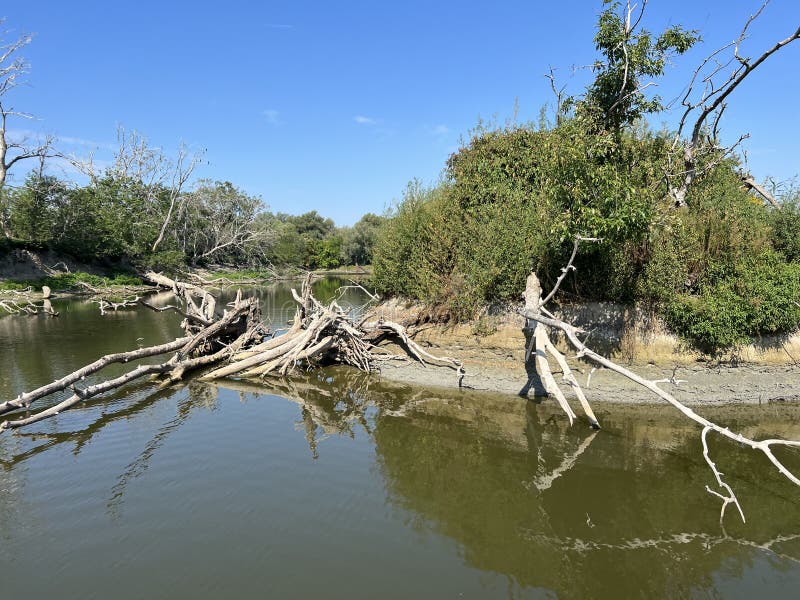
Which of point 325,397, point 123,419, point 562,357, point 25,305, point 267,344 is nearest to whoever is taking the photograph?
point 562,357

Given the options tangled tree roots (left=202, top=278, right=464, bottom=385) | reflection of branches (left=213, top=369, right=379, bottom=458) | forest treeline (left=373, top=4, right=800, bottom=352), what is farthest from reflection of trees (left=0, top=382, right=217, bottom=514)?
forest treeline (left=373, top=4, right=800, bottom=352)

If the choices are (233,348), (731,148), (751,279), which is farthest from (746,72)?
(233,348)

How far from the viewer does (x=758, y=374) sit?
1204 centimetres

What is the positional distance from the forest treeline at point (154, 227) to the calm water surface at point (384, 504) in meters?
16.0

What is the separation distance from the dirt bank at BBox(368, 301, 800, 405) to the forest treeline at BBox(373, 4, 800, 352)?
485 mm

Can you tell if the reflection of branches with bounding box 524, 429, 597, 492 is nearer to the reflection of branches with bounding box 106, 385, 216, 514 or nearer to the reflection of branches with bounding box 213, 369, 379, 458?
the reflection of branches with bounding box 213, 369, 379, 458

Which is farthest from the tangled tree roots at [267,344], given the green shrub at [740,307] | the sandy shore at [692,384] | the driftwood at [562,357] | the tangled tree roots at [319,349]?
the green shrub at [740,307]

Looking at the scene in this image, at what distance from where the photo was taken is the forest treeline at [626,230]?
12.0 metres

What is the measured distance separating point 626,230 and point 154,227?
173ft

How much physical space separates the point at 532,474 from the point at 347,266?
73779 mm

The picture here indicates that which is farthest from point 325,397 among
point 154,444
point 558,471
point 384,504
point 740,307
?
point 740,307

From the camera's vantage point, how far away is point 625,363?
512 inches

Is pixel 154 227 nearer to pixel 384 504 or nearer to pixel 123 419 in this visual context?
pixel 123 419

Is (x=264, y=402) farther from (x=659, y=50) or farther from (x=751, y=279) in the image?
(x=659, y=50)
